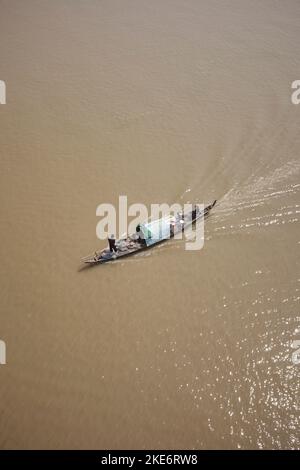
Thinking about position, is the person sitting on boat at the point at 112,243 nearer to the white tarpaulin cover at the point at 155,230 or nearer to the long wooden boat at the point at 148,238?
the long wooden boat at the point at 148,238

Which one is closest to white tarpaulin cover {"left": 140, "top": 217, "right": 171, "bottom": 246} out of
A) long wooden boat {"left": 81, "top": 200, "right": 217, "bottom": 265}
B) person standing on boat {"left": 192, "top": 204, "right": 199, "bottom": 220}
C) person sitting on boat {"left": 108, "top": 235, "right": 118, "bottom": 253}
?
long wooden boat {"left": 81, "top": 200, "right": 217, "bottom": 265}

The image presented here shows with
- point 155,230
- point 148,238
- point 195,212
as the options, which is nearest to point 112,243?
point 148,238

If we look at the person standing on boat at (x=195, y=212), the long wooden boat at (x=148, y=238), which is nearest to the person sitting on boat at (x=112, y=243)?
the long wooden boat at (x=148, y=238)

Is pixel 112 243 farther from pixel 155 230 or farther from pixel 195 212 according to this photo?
pixel 195 212

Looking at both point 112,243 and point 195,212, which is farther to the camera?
point 195,212

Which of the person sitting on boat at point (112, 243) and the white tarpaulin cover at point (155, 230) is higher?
the white tarpaulin cover at point (155, 230)

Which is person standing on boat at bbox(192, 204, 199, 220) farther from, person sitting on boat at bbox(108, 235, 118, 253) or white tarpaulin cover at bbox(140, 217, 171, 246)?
person sitting on boat at bbox(108, 235, 118, 253)

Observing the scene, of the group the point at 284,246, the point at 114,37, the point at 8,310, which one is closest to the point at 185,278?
the point at 284,246

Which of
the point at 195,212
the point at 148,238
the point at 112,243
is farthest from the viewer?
the point at 195,212
